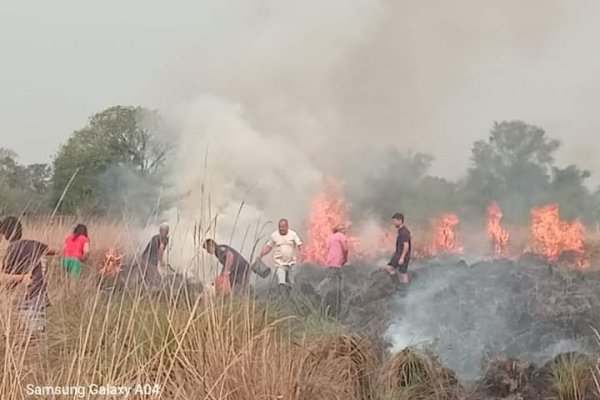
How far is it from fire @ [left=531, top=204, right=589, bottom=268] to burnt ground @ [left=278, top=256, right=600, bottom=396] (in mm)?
4868

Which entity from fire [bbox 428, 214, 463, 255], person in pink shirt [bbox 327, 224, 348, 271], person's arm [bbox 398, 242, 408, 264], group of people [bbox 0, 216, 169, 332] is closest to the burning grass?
group of people [bbox 0, 216, 169, 332]

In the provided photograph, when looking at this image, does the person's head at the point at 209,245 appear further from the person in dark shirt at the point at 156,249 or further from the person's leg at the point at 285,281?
the person's leg at the point at 285,281

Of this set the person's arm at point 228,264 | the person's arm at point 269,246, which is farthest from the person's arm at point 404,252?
the person's arm at point 228,264

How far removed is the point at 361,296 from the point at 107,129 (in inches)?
609

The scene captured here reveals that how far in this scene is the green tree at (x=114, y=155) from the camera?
19.5m

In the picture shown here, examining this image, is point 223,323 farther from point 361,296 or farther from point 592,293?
point 592,293

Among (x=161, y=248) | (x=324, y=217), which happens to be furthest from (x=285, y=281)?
(x=324, y=217)

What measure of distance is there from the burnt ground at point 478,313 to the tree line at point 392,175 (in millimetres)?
9262

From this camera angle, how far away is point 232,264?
5.56 m

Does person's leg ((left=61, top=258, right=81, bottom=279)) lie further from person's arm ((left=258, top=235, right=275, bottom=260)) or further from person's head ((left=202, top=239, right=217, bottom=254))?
person's arm ((left=258, top=235, right=275, bottom=260))

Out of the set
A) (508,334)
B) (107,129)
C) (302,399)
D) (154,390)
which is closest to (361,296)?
(508,334)

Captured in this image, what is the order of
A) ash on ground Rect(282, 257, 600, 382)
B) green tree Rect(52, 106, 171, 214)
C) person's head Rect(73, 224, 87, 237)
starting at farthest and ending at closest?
green tree Rect(52, 106, 171, 214)
person's head Rect(73, 224, 87, 237)
ash on ground Rect(282, 257, 600, 382)

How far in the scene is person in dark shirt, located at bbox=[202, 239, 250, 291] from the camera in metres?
5.03

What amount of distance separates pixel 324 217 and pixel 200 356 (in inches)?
594
